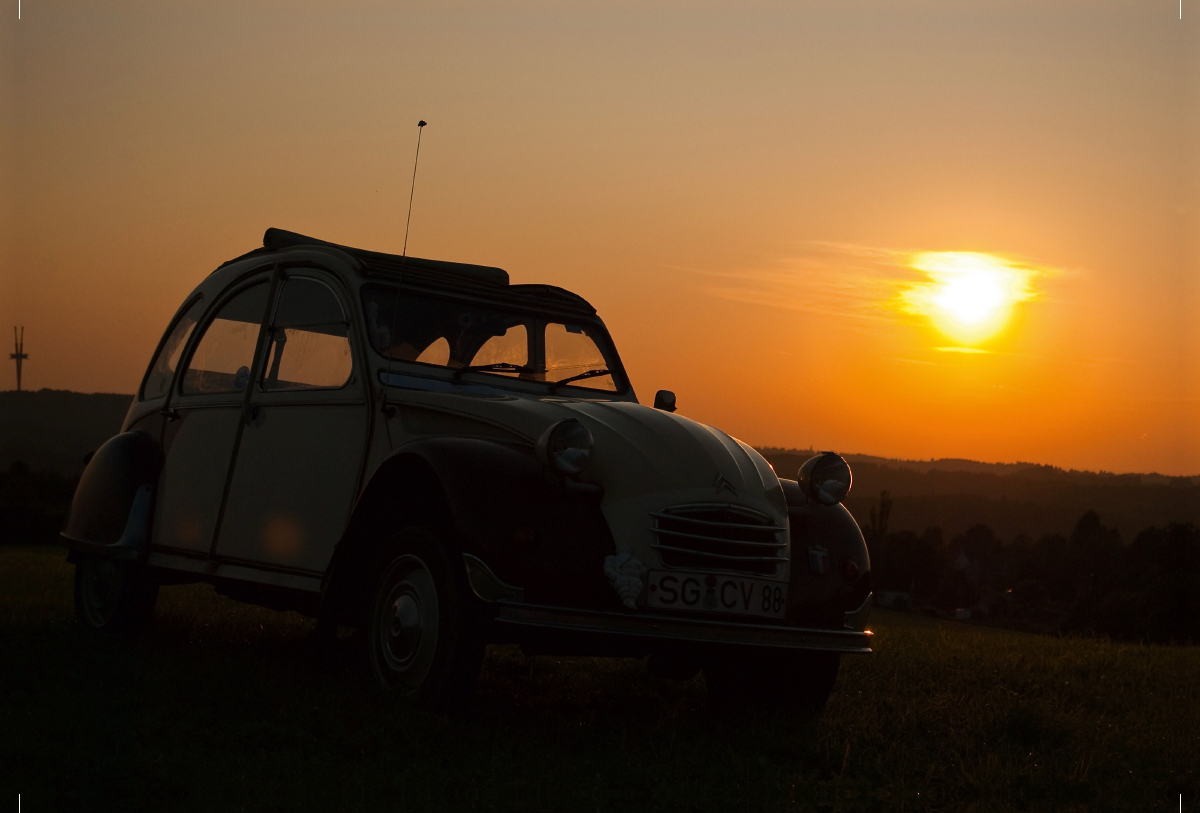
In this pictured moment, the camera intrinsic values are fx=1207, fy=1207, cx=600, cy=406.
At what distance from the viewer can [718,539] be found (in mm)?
5125

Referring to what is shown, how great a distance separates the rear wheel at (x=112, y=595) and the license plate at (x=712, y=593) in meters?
3.94

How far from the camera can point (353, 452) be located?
5.97m

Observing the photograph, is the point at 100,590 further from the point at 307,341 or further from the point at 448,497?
the point at 448,497

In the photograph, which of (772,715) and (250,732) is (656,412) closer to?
(772,715)

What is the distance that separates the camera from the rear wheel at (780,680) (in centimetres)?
577

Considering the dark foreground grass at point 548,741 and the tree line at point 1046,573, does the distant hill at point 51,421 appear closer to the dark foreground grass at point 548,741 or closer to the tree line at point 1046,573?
the tree line at point 1046,573

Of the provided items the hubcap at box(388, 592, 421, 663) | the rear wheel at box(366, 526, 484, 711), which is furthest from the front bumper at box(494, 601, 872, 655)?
the hubcap at box(388, 592, 421, 663)

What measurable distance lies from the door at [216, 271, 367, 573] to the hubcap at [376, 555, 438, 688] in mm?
612

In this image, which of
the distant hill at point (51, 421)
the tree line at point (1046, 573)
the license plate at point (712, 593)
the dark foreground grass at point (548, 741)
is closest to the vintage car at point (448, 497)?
the license plate at point (712, 593)

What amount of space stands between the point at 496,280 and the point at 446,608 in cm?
306

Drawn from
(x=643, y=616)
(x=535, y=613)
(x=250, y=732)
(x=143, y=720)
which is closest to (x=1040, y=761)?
(x=643, y=616)

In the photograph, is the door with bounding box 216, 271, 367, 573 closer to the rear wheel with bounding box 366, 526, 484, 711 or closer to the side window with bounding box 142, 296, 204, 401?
the rear wheel with bounding box 366, 526, 484, 711

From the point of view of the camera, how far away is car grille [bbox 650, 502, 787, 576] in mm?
5047

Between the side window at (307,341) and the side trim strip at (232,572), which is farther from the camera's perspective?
the side window at (307,341)
